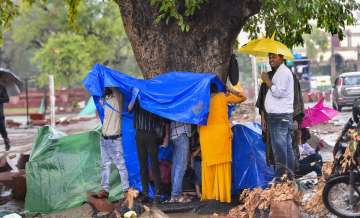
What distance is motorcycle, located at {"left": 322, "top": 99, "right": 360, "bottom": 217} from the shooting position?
661 centimetres

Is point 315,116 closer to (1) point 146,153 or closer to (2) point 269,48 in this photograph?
(2) point 269,48

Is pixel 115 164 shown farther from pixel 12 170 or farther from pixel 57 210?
pixel 12 170

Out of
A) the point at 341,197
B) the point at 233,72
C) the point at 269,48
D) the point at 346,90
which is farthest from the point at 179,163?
the point at 346,90

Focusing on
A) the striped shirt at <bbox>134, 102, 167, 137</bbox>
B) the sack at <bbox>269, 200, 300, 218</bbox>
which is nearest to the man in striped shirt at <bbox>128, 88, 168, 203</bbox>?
the striped shirt at <bbox>134, 102, 167, 137</bbox>

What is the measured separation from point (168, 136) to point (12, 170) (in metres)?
3.97

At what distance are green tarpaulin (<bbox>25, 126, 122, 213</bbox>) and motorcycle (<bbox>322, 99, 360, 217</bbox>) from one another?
2914mm

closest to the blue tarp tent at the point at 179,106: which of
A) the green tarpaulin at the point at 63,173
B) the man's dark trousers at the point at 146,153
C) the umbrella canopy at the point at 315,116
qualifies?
the man's dark trousers at the point at 146,153

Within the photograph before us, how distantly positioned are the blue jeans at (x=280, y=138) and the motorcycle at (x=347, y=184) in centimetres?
63

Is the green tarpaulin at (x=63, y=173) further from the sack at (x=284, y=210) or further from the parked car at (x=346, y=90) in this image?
the parked car at (x=346, y=90)

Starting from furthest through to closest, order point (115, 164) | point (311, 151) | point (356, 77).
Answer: point (356, 77)
point (311, 151)
point (115, 164)

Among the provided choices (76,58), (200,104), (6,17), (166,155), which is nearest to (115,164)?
(166,155)

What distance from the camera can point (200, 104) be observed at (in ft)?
25.1

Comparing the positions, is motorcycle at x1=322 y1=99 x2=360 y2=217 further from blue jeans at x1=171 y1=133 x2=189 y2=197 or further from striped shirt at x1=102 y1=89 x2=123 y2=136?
striped shirt at x1=102 y1=89 x2=123 y2=136

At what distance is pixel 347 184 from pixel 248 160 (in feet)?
5.10
